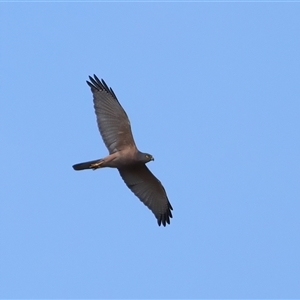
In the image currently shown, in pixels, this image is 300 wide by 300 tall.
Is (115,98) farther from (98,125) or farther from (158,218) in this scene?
(158,218)

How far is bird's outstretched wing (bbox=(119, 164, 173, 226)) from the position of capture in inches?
848

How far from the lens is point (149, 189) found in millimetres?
21875

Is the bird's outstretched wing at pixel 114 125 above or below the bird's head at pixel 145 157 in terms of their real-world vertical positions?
above

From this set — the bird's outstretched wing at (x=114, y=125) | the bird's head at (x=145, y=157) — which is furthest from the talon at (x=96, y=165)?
the bird's head at (x=145, y=157)

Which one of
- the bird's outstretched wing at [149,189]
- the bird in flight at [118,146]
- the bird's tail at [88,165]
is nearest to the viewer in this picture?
the bird's tail at [88,165]

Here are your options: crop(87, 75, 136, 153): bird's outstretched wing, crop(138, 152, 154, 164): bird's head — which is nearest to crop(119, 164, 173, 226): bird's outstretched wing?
crop(138, 152, 154, 164): bird's head

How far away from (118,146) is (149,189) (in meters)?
1.62

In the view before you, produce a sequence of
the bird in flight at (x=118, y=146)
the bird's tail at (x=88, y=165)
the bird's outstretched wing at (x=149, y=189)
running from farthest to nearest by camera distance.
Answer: the bird's outstretched wing at (x=149, y=189), the bird in flight at (x=118, y=146), the bird's tail at (x=88, y=165)

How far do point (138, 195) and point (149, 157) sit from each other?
148 cm

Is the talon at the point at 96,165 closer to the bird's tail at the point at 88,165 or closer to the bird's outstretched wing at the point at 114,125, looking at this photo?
the bird's tail at the point at 88,165

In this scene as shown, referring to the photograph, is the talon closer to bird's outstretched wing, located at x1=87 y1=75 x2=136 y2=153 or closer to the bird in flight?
the bird in flight

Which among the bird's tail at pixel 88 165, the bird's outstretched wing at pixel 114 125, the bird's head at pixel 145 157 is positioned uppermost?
the bird's outstretched wing at pixel 114 125

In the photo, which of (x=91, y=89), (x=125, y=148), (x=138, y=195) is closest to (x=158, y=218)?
(x=138, y=195)

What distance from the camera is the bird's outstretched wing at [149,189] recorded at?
2155 centimetres
